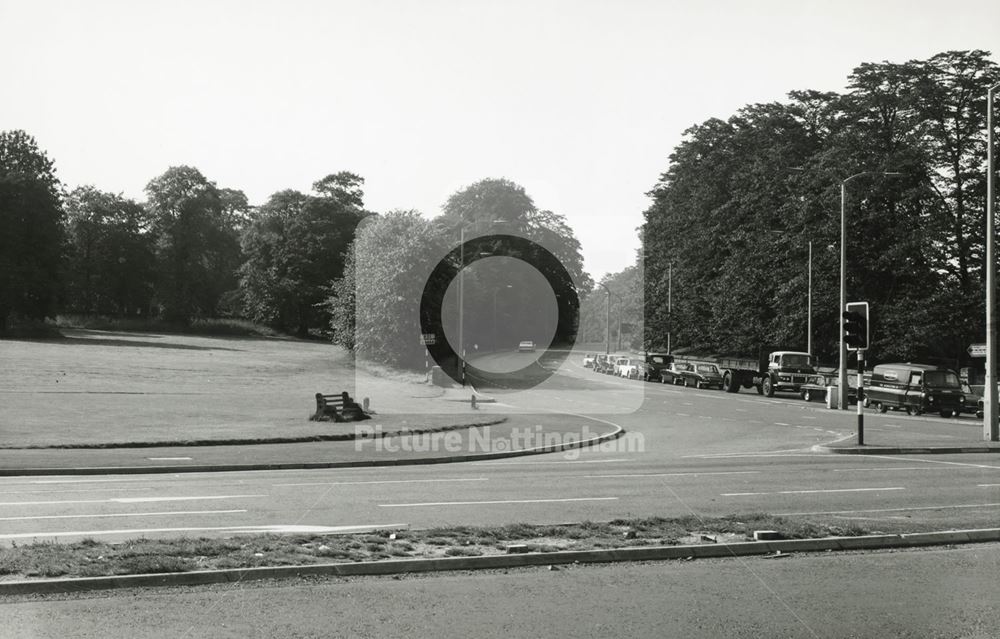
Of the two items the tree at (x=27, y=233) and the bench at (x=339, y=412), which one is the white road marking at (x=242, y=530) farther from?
the tree at (x=27, y=233)

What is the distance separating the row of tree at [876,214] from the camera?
55.9 metres

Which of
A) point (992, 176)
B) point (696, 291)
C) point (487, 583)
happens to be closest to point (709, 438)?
point (992, 176)

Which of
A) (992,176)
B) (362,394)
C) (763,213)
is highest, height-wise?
(763,213)

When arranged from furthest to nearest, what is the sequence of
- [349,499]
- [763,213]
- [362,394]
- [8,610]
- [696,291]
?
[696,291]
[763,213]
[362,394]
[349,499]
[8,610]

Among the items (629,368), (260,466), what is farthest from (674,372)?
(260,466)

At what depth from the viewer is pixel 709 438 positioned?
29.7m

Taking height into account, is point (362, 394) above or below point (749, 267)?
below

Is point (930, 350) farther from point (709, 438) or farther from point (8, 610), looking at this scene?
point (8, 610)

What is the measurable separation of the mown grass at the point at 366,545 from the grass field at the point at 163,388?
50.2 feet

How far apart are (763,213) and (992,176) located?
44.4 m

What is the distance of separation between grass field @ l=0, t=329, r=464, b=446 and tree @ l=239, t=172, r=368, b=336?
32.1 feet

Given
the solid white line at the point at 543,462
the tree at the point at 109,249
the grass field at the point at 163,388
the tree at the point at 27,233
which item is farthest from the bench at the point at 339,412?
the tree at the point at 109,249

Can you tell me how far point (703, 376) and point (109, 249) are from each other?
68439 mm

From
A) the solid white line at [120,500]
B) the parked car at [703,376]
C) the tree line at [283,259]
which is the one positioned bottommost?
the solid white line at [120,500]
